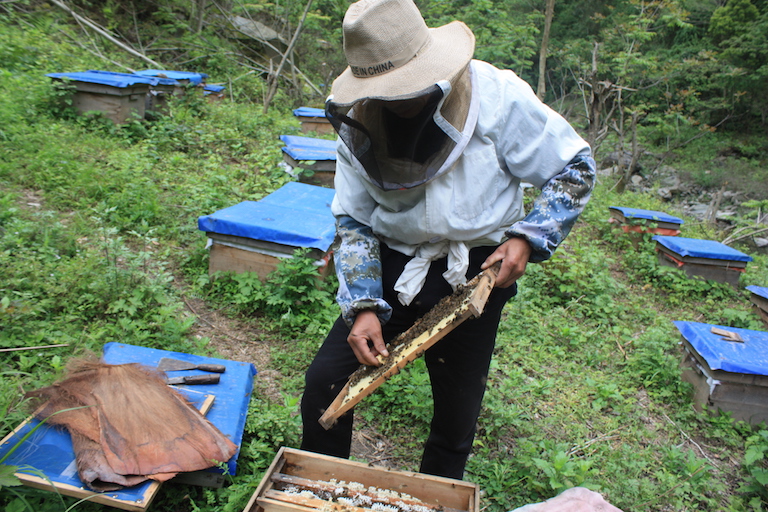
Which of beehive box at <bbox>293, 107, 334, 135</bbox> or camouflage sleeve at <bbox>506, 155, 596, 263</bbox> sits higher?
camouflage sleeve at <bbox>506, 155, 596, 263</bbox>

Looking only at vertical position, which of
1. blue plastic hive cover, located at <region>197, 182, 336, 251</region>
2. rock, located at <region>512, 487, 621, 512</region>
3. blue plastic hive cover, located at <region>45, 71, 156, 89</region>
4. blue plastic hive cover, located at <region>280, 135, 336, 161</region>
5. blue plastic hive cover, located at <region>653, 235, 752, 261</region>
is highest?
blue plastic hive cover, located at <region>45, 71, 156, 89</region>

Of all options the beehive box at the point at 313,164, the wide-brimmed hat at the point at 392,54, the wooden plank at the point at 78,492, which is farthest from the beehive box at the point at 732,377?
the beehive box at the point at 313,164

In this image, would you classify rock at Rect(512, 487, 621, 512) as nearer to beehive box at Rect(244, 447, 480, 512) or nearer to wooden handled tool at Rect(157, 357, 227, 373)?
beehive box at Rect(244, 447, 480, 512)

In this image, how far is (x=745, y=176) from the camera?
18.4 metres

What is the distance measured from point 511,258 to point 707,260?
4992 mm

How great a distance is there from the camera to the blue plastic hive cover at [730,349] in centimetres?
312

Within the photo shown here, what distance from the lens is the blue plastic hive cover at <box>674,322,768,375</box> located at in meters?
3.12

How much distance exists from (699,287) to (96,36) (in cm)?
1056

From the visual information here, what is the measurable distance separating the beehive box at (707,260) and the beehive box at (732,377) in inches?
82.9

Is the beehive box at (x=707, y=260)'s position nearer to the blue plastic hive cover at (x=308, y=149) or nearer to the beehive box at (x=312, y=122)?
the blue plastic hive cover at (x=308, y=149)

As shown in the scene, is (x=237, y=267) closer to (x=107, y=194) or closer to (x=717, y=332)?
(x=107, y=194)

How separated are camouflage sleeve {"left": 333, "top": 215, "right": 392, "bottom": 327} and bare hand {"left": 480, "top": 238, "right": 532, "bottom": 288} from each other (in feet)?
1.25

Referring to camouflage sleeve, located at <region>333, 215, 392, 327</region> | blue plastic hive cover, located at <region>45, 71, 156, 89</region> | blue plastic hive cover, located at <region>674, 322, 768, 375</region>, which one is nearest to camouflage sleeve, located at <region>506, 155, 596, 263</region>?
camouflage sleeve, located at <region>333, 215, 392, 327</region>

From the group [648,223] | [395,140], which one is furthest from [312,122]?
[395,140]
